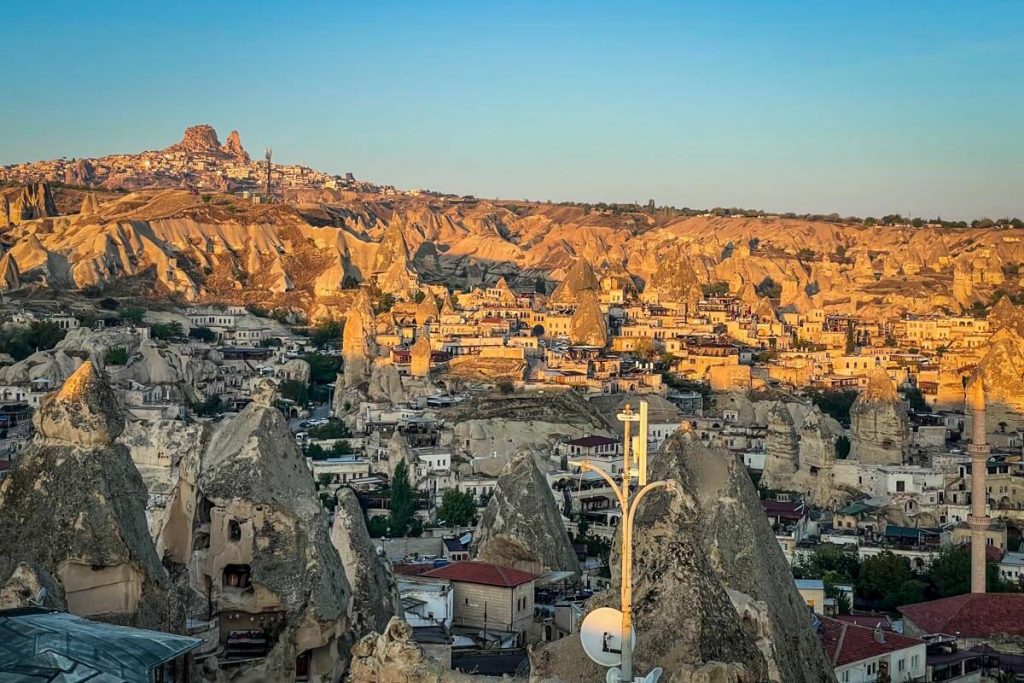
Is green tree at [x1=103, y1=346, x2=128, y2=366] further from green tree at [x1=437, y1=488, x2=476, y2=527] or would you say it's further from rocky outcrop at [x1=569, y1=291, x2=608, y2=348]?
green tree at [x1=437, y1=488, x2=476, y2=527]

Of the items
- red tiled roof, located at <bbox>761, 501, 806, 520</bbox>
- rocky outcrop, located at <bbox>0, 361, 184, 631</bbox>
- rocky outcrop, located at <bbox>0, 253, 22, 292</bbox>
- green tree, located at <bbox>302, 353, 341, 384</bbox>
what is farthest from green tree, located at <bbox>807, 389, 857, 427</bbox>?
rocky outcrop, located at <bbox>0, 361, 184, 631</bbox>

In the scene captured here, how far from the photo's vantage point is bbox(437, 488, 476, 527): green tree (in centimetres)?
3350

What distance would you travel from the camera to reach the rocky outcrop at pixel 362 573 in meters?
13.0

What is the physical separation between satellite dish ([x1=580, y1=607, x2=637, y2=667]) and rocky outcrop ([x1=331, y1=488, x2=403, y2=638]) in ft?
12.9

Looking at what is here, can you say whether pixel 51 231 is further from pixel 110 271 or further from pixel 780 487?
pixel 780 487

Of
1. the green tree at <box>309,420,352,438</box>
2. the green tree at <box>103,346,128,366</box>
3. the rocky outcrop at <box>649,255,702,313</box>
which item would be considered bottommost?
the green tree at <box>309,420,352,438</box>

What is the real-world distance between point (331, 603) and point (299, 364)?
53329mm

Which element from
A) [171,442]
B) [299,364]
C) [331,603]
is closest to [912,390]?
[299,364]

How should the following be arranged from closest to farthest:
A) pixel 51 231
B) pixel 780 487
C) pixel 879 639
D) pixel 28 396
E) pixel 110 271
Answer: pixel 879 639, pixel 780 487, pixel 28 396, pixel 110 271, pixel 51 231

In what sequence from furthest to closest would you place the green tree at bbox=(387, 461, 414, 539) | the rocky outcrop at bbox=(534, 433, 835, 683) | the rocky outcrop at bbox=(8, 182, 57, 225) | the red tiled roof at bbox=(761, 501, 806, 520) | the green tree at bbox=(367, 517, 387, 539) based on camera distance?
the rocky outcrop at bbox=(8, 182, 57, 225)
the red tiled roof at bbox=(761, 501, 806, 520)
the green tree at bbox=(387, 461, 414, 539)
the green tree at bbox=(367, 517, 387, 539)
the rocky outcrop at bbox=(534, 433, 835, 683)

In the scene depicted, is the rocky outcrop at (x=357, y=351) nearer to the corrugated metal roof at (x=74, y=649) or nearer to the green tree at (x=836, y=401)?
the green tree at (x=836, y=401)

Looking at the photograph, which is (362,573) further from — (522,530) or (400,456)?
(400,456)

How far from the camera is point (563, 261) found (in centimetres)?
11612

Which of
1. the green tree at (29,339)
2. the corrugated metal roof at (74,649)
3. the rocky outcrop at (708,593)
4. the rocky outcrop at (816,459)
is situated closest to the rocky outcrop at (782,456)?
the rocky outcrop at (816,459)
